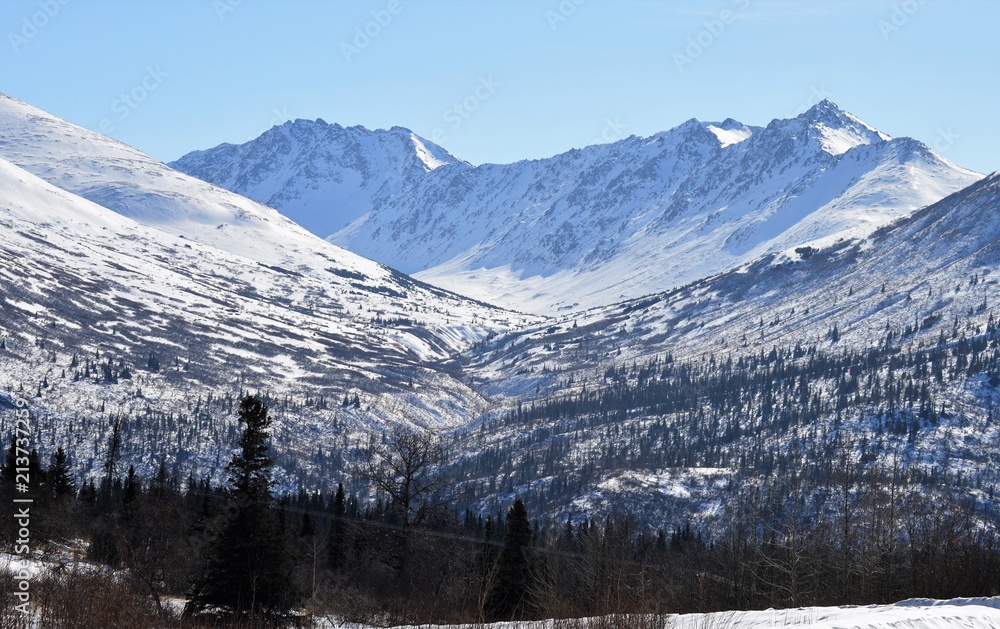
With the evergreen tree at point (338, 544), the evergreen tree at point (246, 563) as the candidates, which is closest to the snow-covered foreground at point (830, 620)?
the evergreen tree at point (246, 563)

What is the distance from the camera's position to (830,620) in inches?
1089

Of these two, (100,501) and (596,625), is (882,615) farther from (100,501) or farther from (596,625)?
(100,501)

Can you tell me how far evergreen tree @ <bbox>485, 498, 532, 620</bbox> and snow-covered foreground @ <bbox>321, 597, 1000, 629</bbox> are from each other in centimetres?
2028

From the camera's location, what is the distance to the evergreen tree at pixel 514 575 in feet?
179

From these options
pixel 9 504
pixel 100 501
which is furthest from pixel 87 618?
pixel 100 501

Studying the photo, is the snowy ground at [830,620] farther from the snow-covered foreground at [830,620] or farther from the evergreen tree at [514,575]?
the evergreen tree at [514,575]

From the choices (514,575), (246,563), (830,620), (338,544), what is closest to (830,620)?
(830,620)

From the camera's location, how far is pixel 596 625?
2728 cm

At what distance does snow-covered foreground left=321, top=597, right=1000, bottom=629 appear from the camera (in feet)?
88.2

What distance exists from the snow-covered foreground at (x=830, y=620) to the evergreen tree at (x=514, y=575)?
20284mm

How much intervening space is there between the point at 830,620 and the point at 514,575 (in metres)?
30.3

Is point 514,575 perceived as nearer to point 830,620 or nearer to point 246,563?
point 246,563

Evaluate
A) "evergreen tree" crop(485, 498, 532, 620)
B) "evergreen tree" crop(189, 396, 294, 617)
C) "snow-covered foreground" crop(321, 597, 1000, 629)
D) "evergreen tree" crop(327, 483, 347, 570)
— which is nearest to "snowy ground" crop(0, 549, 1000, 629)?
"snow-covered foreground" crop(321, 597, 1000, 629)

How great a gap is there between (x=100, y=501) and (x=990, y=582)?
85.3 meters
